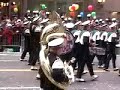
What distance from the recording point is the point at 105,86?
12.3 meters

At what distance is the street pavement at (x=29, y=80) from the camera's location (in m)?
11.9

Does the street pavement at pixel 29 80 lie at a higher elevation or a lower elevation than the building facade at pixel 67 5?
higher

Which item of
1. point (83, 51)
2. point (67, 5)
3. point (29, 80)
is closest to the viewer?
point (83, 51)

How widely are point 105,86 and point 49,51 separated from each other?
6188mm

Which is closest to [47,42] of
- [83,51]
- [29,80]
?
[83,51]

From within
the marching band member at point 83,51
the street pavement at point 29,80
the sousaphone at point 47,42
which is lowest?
the street pavement at point 29,80

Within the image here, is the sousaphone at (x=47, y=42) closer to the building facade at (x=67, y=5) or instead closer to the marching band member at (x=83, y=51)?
the marching band member at (x=83, y=51)

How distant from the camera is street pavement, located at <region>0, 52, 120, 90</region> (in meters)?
11.9

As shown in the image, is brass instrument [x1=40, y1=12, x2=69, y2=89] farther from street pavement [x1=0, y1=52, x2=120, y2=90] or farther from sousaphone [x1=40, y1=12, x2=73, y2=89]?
street pavement [x1=0, y1=52, x2=120, y2=90]

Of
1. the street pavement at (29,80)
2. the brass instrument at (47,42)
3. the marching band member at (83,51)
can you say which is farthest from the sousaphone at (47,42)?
the marching band member at (83,51)

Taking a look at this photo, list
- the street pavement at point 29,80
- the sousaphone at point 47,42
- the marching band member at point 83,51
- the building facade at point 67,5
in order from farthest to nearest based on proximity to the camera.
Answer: the building facade at point 67,5 < the marching band member at point 83,51 < the street pavement at point 29,80 < the sousaphone at point 47,42

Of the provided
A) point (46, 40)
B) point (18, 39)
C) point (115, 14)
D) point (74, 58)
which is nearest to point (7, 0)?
point (115, 14)

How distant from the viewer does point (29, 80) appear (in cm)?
1291

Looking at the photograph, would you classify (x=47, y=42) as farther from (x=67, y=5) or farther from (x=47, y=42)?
(x=67, y=5)
